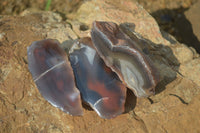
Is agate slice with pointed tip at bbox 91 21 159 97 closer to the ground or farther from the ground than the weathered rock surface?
farther from the ground

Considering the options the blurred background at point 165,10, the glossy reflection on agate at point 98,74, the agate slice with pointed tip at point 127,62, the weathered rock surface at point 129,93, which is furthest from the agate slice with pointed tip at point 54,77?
the blurred background at point 165,10

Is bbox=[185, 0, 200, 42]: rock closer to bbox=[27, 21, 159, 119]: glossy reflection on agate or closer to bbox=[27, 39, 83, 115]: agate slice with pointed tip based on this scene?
bbox=[27, 21, 159, 119]: glossy reflection on agate

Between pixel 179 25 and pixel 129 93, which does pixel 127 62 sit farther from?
pixel 179 25

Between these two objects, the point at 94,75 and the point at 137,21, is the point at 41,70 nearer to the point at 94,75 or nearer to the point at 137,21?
the point at 94,75

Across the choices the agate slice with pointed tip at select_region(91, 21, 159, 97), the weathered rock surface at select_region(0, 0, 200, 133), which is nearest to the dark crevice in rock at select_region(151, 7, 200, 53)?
the weathered rock surface at select_region(0, 0, 200, 133)

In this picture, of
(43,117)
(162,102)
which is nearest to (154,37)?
(162,102)

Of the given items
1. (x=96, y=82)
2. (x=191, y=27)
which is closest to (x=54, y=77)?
(x=96, y=82)
